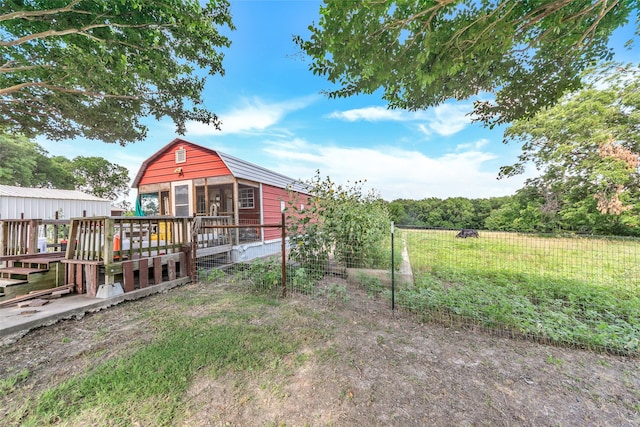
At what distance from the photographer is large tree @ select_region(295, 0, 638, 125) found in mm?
2266

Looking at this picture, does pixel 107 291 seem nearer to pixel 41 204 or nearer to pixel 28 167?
pixel 41 204

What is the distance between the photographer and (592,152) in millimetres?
12875

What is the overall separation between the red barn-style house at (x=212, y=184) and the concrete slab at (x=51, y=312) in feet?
10.4

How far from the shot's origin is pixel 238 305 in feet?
11.5

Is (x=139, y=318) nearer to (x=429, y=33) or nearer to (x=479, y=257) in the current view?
(x=429, y=33)

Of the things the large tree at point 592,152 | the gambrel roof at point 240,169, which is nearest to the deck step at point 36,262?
the gambrel roof at point 240,169

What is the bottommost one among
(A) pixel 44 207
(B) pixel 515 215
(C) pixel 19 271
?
(C) pixel 19 271

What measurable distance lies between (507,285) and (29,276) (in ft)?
24.8

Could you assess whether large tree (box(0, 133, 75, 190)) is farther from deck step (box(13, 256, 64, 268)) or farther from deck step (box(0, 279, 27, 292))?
deck step (box(0, 279, 27, 292))

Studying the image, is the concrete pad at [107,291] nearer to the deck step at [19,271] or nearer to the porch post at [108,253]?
the porch post at [108,253]

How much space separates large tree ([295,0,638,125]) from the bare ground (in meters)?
2.87

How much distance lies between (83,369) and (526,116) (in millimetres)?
6548

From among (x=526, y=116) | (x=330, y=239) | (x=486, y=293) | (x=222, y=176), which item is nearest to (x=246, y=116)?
(x=222, y=176)

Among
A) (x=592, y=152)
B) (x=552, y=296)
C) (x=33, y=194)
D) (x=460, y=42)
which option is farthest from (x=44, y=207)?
(x=592, y=152)
